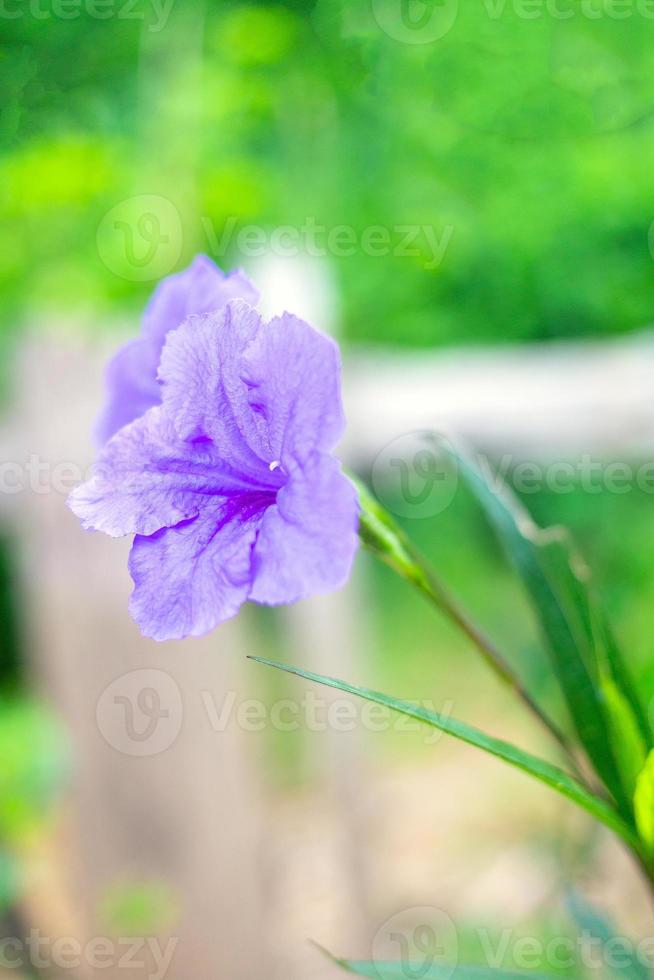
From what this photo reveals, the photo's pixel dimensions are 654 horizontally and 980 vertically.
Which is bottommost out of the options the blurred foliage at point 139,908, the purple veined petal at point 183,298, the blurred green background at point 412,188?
the blurred foliage at point 139,908

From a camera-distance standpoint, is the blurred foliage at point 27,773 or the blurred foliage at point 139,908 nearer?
the blurred foliage at point 27,773

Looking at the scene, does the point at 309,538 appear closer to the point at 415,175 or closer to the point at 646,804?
the point at 646,804

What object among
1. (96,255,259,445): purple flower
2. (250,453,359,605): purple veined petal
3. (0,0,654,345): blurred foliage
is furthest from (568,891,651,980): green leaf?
(0,0,654,345): blurred foliage

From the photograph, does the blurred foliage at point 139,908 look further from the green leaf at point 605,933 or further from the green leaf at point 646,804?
the green leaf at point 646,804

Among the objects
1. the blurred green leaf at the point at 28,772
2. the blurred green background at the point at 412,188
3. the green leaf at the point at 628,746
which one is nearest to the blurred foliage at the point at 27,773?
the blurred green leaf at the point at 28,772

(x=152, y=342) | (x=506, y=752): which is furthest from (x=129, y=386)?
(x=506, y=752)

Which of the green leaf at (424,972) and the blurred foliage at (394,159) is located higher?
the blurred foliage at (394,159)
